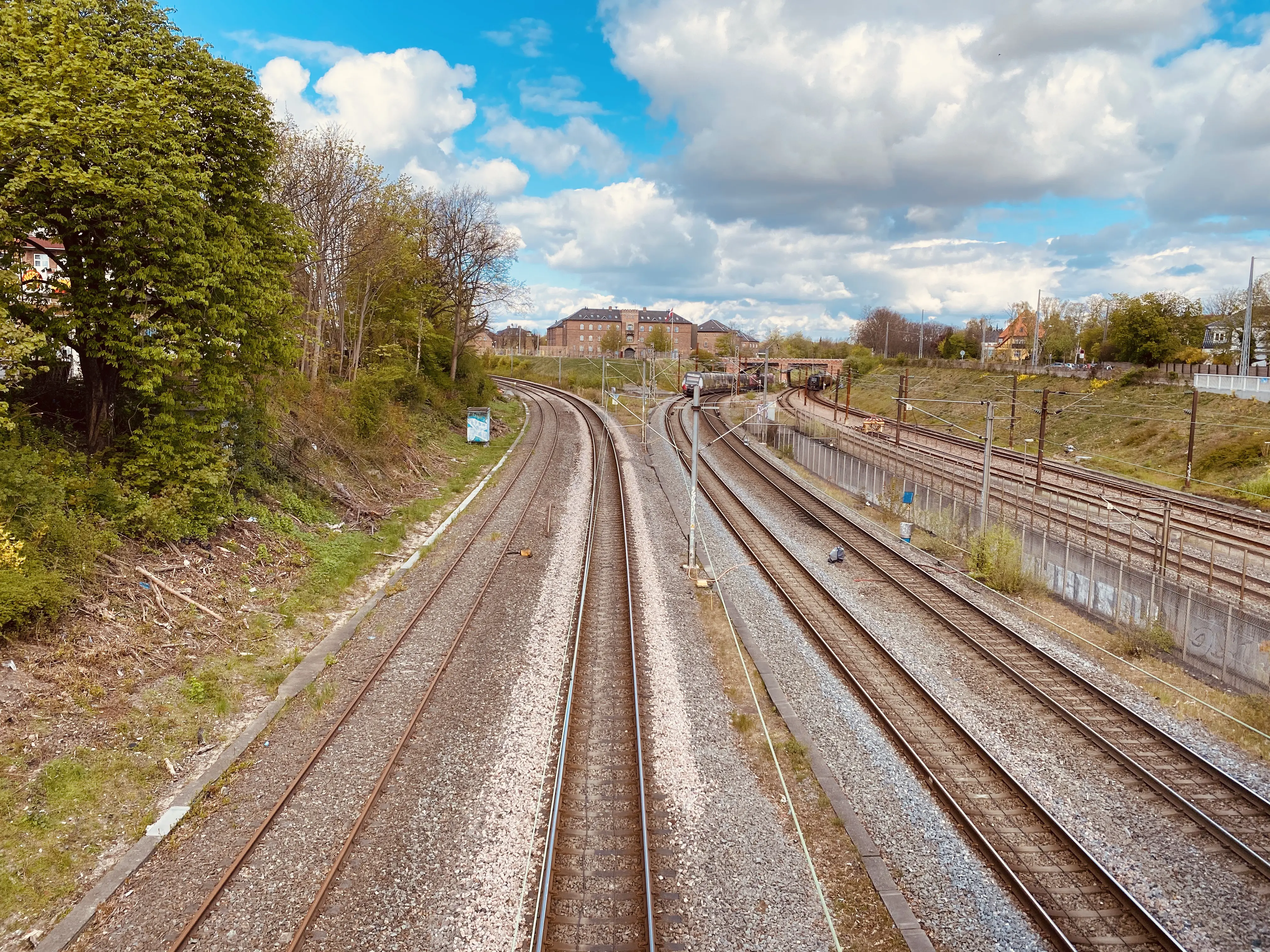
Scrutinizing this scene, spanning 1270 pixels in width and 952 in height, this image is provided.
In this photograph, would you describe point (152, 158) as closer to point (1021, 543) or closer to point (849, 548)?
point (849, 548)

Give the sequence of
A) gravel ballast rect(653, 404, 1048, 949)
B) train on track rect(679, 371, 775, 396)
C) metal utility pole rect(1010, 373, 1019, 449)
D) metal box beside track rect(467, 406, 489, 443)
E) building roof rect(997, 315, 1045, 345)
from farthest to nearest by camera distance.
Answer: building roof rect(997, 315, 1045, 345), train on track rect(679, 371, 775, 396), metal box beside track rect(467, 406, 489, 443), metal utility pole rect(1010, 373, 1019, 449), gravel ballast rect(653, 404, 1048, 949)

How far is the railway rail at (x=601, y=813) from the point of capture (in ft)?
27.8

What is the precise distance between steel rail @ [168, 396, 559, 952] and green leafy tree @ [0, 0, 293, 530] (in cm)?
580

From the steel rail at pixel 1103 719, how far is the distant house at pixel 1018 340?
81.9 m

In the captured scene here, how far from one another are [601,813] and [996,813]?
19.5 ft

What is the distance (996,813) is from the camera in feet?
36.8

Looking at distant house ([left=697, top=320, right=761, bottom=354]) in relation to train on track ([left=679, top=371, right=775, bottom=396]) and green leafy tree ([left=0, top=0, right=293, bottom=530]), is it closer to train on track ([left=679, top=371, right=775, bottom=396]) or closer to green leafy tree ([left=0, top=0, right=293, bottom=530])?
train on track ([left=679, top=371, right=775, bottom=396])

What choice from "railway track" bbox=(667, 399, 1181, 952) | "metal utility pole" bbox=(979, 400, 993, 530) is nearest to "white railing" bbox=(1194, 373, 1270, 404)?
"metal utility pole" bbox=(979, 400, 993, 530)

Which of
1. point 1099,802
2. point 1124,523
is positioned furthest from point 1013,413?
point 1099,802

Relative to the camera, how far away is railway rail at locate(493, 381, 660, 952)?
846cm

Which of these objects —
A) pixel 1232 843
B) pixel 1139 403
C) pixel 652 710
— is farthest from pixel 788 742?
pixel 1139 403

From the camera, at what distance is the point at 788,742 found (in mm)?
12805

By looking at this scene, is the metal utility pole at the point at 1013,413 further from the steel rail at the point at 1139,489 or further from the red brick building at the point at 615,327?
the red brick building at the point at 615,327

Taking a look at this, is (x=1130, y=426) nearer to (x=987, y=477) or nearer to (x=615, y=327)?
(x=987, y=477)
